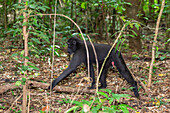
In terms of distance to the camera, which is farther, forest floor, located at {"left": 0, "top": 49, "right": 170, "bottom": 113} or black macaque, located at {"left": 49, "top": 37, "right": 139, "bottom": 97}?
black macaque, located at {"left": 49, "top": 37, "right": 139, "bottom": 97}

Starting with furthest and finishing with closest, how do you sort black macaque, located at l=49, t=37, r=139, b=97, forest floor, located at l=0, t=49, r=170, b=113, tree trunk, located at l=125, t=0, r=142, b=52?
tree trunk, located at l=125, t=0, r=142, b=52
black macaque, located at l=49, t=37, r=139, b=97
forest floor, located at l=0, t=49, r=170, b=113

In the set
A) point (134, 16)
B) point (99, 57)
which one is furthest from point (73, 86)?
point (134, 16)

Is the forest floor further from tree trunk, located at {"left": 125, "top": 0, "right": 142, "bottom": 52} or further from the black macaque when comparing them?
tree trunk, located at {"left": 125, "top": 0, "right": 142, "bottom": 52}

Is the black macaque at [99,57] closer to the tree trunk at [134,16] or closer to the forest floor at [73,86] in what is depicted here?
the forest floor at [73,86]

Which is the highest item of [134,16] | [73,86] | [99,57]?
[134,16]

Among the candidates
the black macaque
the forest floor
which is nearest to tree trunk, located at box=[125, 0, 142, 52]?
the forest floor

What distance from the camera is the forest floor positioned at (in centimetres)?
370

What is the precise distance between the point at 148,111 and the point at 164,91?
1.01 metres

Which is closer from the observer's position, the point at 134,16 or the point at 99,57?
the point at 99,57

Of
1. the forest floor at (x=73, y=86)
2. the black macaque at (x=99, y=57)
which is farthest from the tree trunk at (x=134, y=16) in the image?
the black macaque at (x=99, y=57)

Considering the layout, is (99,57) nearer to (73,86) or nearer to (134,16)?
(73,86)

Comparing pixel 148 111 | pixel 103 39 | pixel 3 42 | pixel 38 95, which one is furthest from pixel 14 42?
pixel 148 111

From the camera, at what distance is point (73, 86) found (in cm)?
482

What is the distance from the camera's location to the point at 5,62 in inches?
234
